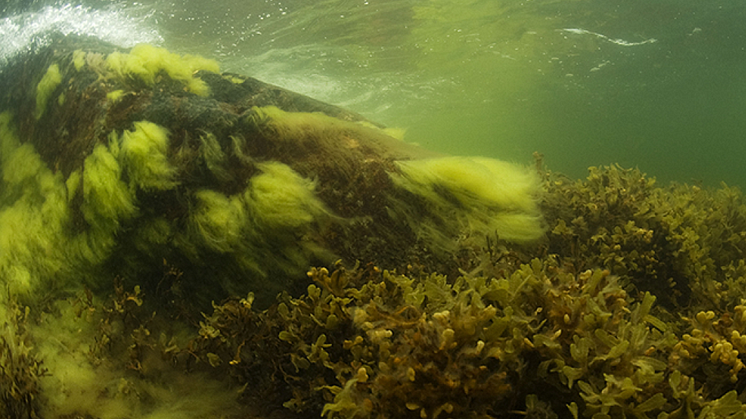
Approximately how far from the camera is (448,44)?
15984 millimetres

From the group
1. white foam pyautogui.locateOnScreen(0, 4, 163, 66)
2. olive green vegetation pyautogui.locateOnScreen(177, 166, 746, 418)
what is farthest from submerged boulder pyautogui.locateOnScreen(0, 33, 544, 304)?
white foam pyautogui.locateOnScreen(0, 4, 163, 66)

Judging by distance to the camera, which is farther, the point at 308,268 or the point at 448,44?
the point at 448,44

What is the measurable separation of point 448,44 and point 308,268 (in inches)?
611

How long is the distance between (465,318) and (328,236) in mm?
1573

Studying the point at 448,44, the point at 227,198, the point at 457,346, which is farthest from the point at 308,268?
the point at 448,44

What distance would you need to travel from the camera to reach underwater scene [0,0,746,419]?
1781mm

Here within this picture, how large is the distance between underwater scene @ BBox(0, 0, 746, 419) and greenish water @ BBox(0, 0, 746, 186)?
59.6 inches

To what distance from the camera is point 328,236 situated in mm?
3133

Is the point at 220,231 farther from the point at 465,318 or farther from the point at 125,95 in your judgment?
the point at 465,318

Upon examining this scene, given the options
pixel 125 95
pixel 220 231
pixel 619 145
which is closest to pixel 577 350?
pixel 220 231

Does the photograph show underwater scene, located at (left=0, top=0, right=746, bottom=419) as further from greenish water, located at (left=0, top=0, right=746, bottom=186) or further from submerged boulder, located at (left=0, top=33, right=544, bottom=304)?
greenish water, located at (left=0, top=0, right=746, bottom=186)

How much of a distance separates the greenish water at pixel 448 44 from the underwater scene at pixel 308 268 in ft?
4.97

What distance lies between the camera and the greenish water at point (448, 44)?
32.4ft

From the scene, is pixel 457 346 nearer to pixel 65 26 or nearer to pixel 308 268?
pixel 308 268
